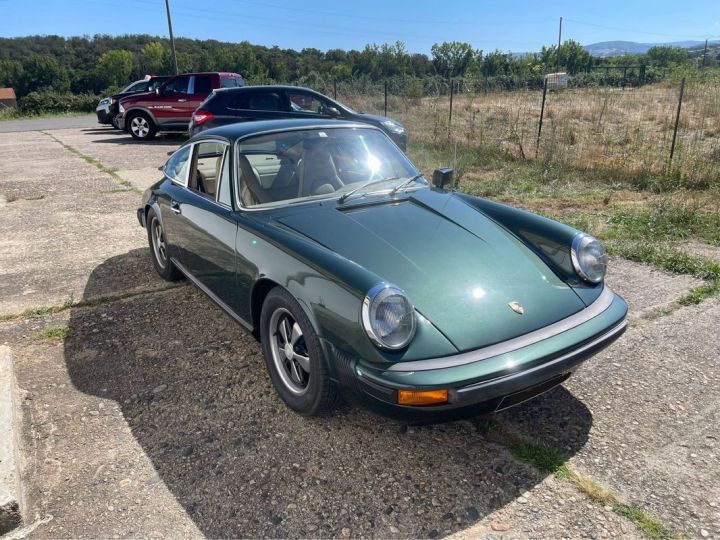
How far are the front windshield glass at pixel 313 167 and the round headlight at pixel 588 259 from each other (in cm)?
121

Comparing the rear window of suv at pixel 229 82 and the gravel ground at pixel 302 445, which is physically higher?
the rear window of suv at pixel 229 82

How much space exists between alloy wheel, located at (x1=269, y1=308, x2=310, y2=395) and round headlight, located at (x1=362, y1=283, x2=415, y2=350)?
0.50 meters

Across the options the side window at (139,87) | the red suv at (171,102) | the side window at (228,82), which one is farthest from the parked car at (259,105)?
the side window at (139,87)

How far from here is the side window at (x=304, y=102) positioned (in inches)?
416

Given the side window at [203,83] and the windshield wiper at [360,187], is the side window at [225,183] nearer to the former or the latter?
the windshield wiper at [360,187]

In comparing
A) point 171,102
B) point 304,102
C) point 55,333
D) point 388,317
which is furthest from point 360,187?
point 171,102

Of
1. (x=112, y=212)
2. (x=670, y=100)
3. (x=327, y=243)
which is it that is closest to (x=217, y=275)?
(x=327, y=243)

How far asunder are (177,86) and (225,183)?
1312cm

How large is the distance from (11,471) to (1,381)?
880 mm

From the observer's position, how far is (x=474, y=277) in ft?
8.84

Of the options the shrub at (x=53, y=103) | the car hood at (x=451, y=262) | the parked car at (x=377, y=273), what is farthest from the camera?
the shrub at (x=53, y=103)

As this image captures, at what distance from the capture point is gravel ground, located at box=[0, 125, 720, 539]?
86.0 inches

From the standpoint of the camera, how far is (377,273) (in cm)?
261

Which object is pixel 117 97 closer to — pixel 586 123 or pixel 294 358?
pixel 586 123
